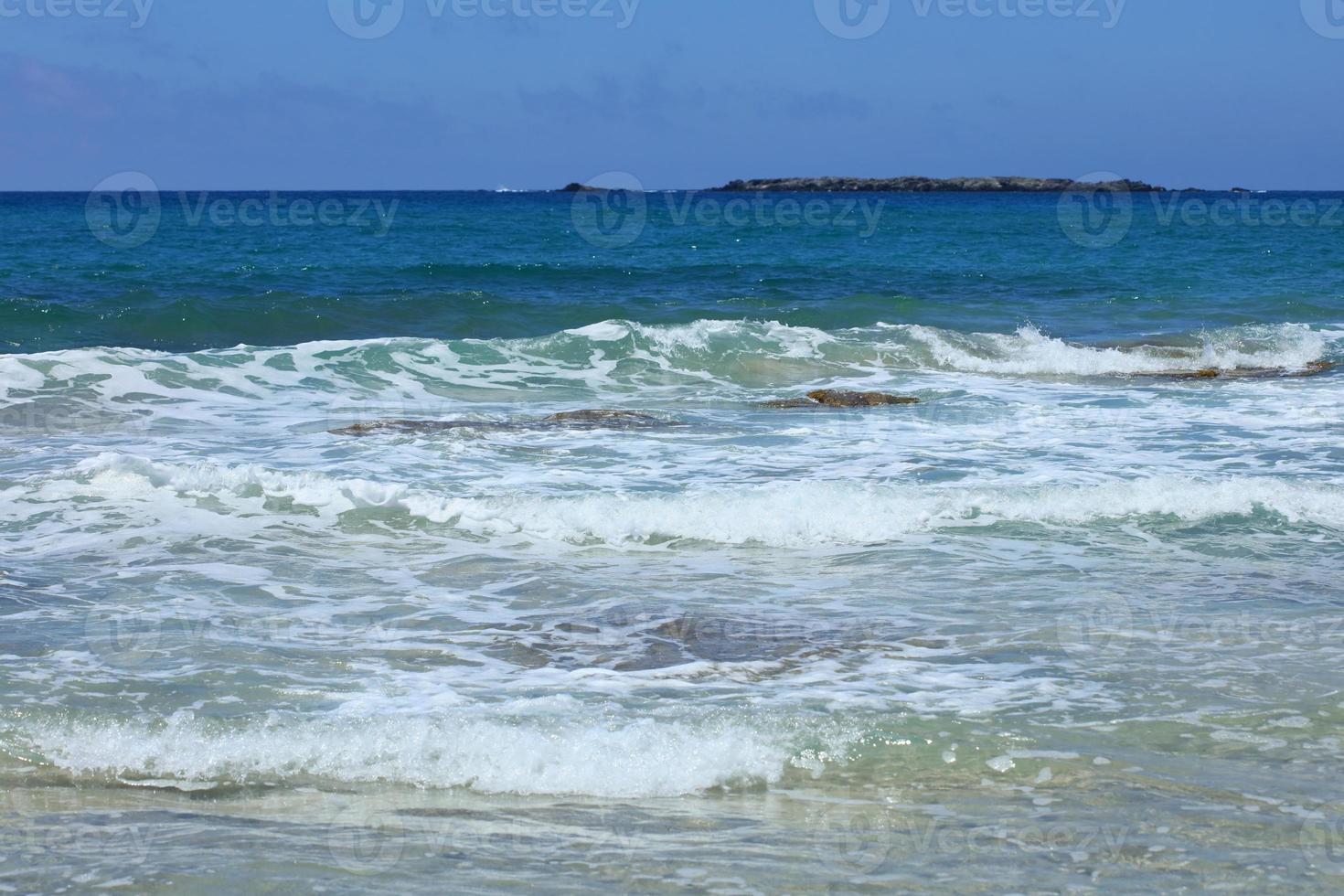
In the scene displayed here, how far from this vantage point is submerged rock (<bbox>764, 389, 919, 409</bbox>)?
44.6 feet

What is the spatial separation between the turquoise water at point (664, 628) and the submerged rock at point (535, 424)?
0.17 meters

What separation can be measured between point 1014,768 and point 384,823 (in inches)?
86.1

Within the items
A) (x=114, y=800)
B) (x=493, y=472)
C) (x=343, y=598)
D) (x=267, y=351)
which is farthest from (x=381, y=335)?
(x=114, y=800)

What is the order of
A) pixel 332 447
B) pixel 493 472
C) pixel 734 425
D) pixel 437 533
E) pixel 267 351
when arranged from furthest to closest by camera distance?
Result: pixel 267 351, pixel 734 425, pixel 332 447, pixel 493 472, pixel 437 533

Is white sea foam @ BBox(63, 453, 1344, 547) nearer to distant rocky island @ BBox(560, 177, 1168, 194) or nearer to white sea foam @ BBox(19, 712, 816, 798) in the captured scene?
white sea foam @ BBox(19, 712, 816, 798)

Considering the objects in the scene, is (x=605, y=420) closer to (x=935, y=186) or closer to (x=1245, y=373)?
(x=1245, y=373)

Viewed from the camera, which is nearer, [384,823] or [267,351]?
[384,823]

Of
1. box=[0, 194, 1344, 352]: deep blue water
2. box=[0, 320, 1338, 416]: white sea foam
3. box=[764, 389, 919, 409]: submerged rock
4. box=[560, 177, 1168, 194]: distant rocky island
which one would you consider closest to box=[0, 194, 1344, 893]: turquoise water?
box=[0, 320, 1338, 416]: white sea foam

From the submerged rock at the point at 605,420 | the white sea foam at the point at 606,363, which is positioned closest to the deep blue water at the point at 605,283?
the white sea foam at the point at 606,363

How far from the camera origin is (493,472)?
9938mm

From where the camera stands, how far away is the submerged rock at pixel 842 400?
13594 millimetres

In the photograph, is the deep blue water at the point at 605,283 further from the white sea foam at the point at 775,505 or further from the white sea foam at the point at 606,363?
the white sea foam at the point at 775,505

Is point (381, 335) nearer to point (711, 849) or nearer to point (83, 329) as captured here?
point (83, 329)

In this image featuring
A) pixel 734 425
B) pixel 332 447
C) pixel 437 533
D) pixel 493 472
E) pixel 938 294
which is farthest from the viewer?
pixel 938 294
